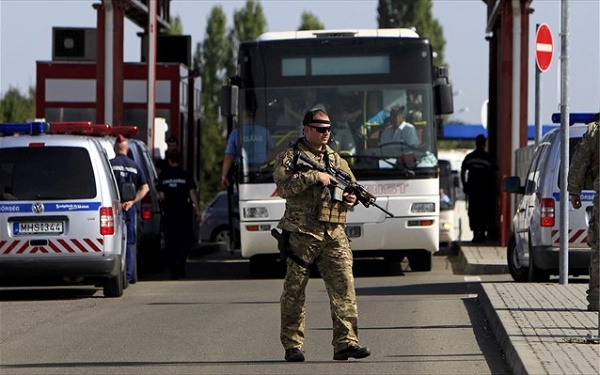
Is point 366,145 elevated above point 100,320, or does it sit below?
above

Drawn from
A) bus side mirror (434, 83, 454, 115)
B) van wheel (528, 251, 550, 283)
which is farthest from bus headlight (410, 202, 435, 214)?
van wheel (528, 251, 550, 283)

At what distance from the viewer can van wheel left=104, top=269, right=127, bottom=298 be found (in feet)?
59.2

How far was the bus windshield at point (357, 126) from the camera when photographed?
68.7 feet

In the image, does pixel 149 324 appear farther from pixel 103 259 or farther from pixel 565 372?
pixel 565 372

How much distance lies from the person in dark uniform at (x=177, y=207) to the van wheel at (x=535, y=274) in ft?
18.7

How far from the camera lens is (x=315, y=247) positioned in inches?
431

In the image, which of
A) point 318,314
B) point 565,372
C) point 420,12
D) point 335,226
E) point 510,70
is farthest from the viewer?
point 420,12

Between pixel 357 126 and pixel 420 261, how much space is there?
2.63 meters

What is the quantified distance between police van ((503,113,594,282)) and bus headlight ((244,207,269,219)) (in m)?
3.79

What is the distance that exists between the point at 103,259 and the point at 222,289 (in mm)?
2562

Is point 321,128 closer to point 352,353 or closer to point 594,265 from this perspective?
point 352,353

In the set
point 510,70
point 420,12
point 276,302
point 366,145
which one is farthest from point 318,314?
point 420,12

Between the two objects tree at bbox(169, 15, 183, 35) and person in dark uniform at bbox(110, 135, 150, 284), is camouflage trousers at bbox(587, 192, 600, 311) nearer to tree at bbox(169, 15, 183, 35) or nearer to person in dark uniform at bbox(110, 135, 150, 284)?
person in dark uniform at bbox(110, 135, 150, 284)

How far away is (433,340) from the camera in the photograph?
12.8 meters
